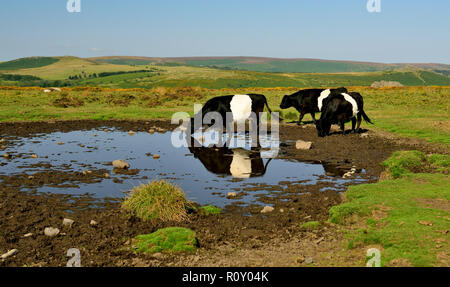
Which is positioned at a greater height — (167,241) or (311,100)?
(311,100)

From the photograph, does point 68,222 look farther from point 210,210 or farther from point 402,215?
point 402,215

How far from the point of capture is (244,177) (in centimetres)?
1125

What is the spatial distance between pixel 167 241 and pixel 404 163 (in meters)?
8.15

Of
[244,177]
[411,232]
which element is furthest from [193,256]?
[244,177]

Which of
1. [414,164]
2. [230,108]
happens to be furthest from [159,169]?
[414,164]

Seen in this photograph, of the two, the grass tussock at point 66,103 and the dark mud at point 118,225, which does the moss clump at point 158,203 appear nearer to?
the dark mud at point 118,225

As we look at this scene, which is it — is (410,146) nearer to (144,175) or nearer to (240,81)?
(144,175)

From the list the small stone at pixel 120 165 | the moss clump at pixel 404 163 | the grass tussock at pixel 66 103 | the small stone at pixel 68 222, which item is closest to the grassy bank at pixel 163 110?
the grass tussock at pixel 66 103

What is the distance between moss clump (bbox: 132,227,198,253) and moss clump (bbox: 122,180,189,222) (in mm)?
837

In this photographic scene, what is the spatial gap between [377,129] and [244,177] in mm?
11146

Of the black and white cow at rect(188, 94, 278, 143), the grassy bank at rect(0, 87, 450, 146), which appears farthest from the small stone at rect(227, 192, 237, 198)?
the grassy bank at rect(0, 87, 450, 146)

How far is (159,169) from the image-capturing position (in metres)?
12.1

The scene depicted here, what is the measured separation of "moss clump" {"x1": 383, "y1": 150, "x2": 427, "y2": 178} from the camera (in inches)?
424

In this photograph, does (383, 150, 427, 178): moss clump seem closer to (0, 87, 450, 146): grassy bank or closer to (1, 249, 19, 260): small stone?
(0, 87, 450, 146): grassy bank
